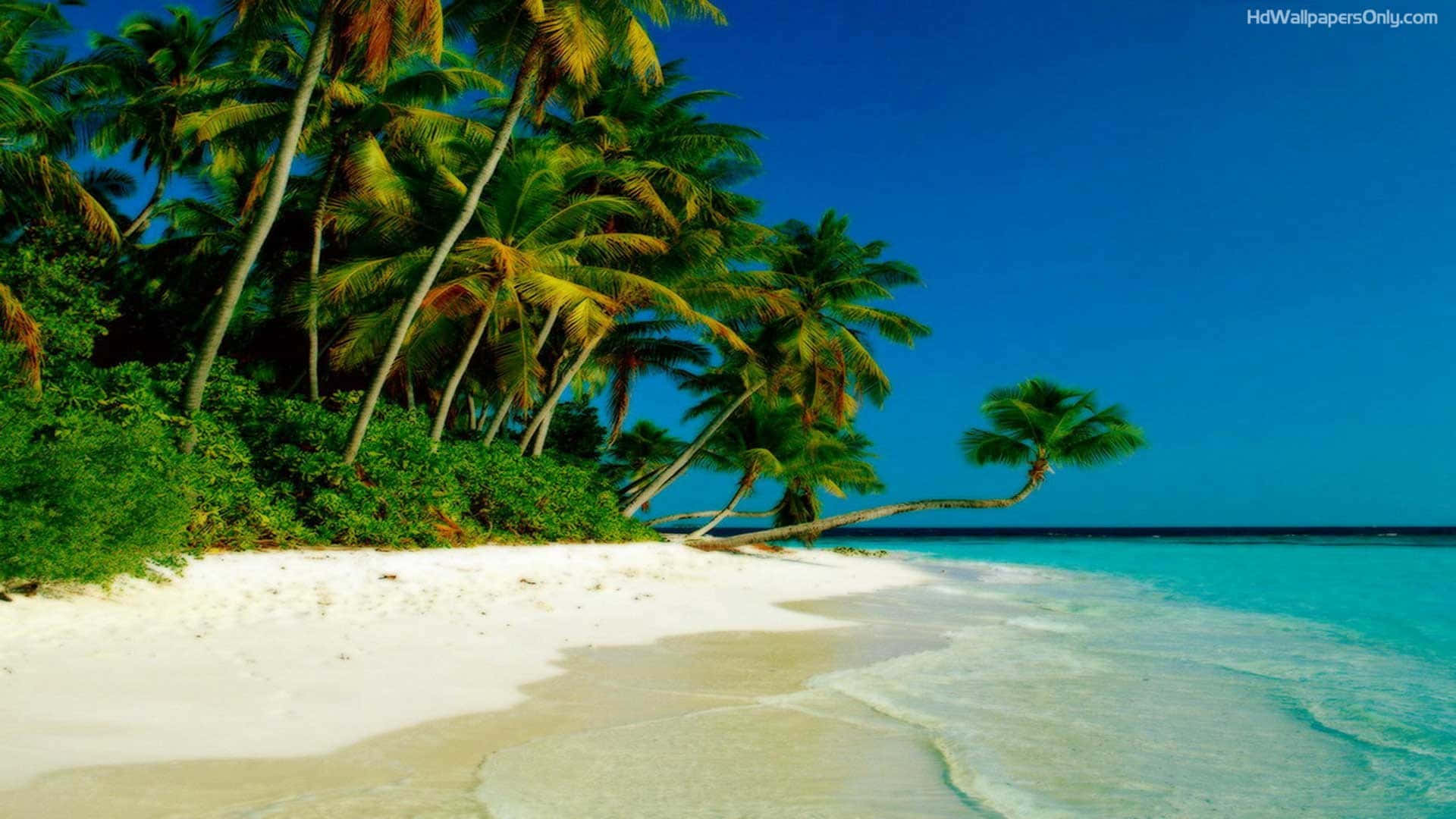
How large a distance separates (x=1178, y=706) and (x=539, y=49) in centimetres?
1097

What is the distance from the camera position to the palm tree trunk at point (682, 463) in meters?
20.5

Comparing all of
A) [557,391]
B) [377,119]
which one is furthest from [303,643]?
[557,391]

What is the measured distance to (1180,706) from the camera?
609 centimetres

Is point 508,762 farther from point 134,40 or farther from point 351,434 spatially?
point 134,40

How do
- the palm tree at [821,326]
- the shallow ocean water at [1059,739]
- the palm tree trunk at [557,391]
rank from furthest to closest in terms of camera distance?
the palm tree at [821,326] < the palm tree trunk at [557,391] < the shallow ocean water at [1059,739]

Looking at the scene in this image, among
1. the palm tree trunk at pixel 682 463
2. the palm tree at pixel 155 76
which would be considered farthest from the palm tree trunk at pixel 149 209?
the palm tree trunk at pixel 682 463

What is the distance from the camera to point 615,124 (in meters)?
18.5

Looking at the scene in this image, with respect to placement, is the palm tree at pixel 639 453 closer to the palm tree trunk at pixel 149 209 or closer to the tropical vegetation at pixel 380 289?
the tropical vegetation at pixel 380 289

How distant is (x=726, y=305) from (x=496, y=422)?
16.7ft

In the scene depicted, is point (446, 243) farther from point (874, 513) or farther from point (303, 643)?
point (874, 513)

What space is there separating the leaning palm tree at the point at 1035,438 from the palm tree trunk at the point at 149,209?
14.5 m

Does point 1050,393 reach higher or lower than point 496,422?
higher

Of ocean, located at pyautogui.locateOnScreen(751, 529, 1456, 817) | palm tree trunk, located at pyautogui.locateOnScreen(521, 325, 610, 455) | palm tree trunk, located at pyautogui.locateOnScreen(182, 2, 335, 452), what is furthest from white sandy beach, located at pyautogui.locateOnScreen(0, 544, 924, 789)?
palm tree trunk, located at pyautogui.locateOnScreen(521, 325, 610, 455)

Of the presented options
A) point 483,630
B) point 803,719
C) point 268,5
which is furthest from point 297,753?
point 268,5
